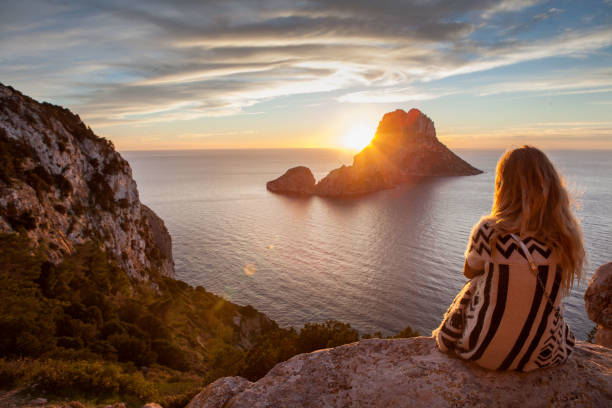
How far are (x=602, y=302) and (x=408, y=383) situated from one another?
9.72 meters

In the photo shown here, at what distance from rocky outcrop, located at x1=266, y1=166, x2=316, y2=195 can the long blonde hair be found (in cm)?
15836

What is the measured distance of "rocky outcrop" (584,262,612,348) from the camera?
10375 mm

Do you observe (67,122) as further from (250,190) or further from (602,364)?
(250,190)

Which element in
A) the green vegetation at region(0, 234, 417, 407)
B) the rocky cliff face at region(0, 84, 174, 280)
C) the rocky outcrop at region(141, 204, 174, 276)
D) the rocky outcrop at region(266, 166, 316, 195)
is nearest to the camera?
the green vegetation at region(0, 234, 417, 407)

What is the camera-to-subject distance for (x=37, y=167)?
30.3 meters

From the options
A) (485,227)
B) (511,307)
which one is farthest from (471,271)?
(485,227)

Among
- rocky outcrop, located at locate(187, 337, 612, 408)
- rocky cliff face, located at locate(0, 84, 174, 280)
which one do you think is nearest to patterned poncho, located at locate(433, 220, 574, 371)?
rocky outcrop, located at locate(187, 337, 612, 408)

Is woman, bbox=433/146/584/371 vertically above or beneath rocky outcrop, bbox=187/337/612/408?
above

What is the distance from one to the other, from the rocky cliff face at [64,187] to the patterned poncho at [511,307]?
2883 cm

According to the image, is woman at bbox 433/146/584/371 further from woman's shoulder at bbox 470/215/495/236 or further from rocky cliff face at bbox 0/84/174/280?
rocky cliff face at bbox 0/84/174/280

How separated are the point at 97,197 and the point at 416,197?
130 meters

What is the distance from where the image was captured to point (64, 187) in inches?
1280

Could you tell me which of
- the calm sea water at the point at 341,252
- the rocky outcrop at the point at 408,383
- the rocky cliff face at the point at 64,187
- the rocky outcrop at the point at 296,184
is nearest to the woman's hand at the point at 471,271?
the rocky outcrop at the point at 408,383

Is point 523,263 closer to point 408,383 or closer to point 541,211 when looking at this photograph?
point 541,211
